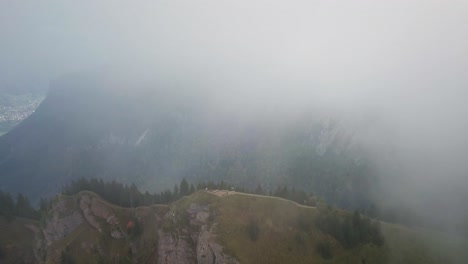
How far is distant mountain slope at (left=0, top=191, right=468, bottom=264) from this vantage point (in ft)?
387

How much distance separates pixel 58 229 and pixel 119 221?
27110 mm

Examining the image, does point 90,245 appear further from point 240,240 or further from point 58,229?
point 240,240

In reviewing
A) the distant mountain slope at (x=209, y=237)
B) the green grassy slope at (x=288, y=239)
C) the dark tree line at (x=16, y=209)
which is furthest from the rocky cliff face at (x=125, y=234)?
the dark tree line at (x=16, y=209)

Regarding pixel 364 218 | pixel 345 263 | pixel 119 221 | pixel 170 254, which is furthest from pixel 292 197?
pixel 119 221

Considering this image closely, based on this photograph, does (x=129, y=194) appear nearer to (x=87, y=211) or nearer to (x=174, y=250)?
(x=87, y=211)

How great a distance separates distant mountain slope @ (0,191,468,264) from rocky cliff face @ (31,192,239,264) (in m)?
0.32

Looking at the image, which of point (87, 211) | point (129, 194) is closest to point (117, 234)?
point (87, 211)

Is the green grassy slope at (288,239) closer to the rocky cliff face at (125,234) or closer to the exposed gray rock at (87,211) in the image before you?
the rocky cliff face at (125,234)

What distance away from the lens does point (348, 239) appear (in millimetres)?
120812

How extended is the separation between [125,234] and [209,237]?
40.3m

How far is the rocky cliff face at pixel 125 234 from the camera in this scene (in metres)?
128

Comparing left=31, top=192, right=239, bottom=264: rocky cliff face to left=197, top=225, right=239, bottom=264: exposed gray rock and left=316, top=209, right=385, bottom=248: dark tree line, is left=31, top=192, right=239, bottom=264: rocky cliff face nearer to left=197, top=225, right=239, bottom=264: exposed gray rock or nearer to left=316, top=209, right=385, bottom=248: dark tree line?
left=197, top=225, right=239, bottom=264: exposed gray rock

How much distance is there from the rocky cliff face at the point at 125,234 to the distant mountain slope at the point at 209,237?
1.07ft

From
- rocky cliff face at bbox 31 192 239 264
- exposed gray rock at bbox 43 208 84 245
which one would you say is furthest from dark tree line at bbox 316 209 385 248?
exposed gray rock at bbox 43 208 84 245
